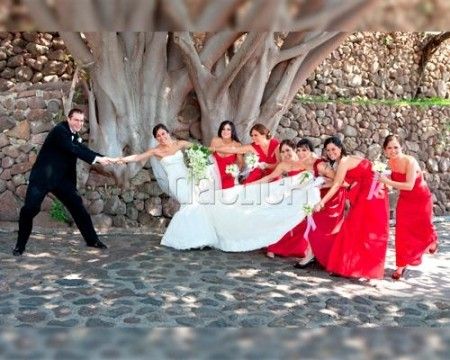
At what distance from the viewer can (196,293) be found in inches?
216

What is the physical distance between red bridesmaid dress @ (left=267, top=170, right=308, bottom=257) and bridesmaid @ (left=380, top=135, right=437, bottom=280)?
128cm

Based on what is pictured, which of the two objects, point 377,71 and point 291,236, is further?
point 377,71

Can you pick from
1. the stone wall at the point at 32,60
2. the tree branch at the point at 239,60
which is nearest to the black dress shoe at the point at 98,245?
the tree branch at the point at 239,60

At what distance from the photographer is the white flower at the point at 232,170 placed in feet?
25.5

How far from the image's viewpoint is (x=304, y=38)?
30.5ft

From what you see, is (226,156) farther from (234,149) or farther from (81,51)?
(81,51)

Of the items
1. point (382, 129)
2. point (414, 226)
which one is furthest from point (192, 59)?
point (382, 129)

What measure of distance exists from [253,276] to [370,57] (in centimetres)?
1038

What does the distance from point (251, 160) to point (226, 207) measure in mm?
732

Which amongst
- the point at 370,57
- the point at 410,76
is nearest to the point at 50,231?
the point at 370,57

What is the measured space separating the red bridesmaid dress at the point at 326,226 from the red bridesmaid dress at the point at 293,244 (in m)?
0.49

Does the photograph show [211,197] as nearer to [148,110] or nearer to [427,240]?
[148,110]

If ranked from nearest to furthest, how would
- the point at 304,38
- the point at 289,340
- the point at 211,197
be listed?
1. the point at 289,340
2. the point at 211,197
3. the point at 304,38

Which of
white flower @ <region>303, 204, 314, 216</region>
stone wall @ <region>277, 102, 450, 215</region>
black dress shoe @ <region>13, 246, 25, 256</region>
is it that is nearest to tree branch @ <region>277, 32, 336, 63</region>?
stone wall @ <region>277, 102, 450, 215</region>
